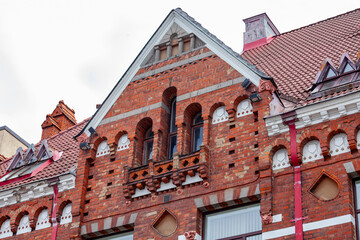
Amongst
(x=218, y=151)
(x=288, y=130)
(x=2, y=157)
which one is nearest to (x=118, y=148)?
(x=218, y=151)

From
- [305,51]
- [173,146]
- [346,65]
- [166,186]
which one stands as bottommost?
[166,186]

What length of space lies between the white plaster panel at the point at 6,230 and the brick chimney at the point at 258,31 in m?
12.0

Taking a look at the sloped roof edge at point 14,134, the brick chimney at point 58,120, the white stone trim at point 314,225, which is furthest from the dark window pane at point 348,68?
the sloped roof edge at point 14,134

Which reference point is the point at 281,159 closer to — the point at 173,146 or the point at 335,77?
the point at 335,77

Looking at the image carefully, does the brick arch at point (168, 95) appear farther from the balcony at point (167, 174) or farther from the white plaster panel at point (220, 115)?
the balcony at point (167, 174)

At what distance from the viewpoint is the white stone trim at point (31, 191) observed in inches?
848

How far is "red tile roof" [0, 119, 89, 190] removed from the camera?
2286 cm

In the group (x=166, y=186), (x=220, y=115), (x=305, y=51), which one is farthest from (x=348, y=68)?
(x=166, y=186)

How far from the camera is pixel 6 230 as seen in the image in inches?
867

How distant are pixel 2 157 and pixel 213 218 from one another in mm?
12979

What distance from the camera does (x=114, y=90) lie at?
2264cm

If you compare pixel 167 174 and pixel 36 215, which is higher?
pixel 167 174

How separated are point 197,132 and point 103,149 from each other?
9.76 feet

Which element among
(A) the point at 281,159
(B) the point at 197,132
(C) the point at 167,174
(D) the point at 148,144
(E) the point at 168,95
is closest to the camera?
(A) the point at 281,159
